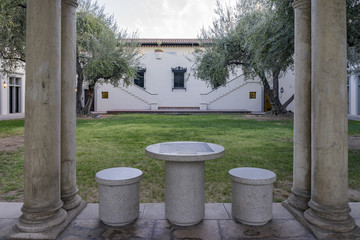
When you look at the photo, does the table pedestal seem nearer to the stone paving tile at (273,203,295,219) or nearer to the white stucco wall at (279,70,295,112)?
the stone paving tile at (273,203,295,219)

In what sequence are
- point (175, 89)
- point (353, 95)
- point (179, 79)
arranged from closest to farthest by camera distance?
point (353, 95) → point (175, 89) → point (179, 79)

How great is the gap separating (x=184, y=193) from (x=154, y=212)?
0.69 metres

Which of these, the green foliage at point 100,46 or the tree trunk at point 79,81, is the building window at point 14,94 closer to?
the tree trunk at point 79,81

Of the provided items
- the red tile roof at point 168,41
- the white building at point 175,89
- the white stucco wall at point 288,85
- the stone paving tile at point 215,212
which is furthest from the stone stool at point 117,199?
the red tile roof at point 168,41

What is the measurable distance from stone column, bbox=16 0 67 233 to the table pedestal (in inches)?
52.6

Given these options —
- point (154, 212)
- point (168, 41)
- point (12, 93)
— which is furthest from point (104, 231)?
point (168, 41)

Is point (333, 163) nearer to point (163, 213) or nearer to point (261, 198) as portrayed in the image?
point (261, 198)

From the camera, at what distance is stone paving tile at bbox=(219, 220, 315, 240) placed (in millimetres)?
3105

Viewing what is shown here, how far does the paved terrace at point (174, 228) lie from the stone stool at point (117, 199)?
9cm

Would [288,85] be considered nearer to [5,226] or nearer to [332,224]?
[332,224]

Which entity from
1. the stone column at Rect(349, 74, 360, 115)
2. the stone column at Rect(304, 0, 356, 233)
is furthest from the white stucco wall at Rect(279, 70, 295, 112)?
the stone column at Rect(304, 0, 356, 233)

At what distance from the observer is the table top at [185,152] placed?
314cm

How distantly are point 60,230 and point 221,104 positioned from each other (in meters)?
26.7

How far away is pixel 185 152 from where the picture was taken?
11.1 feet
